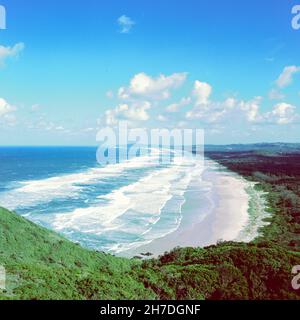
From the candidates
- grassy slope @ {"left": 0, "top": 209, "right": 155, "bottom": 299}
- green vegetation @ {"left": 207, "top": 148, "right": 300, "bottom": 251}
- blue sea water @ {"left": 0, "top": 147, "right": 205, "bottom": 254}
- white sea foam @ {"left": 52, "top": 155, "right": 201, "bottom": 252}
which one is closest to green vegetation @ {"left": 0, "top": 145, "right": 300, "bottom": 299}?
grassy slope @ {"left": 0, "top": 209, "right": 155, "bottom": 299}
